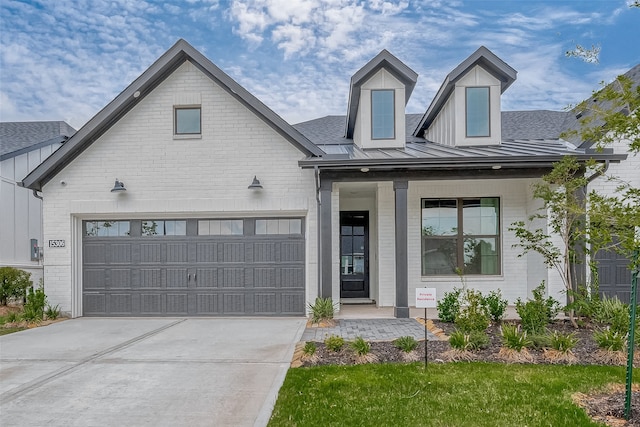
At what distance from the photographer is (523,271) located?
10273 millimetres

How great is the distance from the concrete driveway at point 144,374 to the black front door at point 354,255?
11.7 feet

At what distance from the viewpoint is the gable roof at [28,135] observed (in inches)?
598

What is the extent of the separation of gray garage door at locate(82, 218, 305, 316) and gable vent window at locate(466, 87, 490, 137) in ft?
16.3

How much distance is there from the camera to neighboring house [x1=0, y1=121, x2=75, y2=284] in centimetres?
1462

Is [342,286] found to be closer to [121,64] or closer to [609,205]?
[609,205]

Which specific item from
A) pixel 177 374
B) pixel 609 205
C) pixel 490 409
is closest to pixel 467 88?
pixel 609 205

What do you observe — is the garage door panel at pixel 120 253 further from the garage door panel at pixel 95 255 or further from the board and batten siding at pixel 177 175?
the board and batten siding at pixel 177 175

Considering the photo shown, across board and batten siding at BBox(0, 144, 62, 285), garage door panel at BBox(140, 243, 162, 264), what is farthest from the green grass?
board and batten siding at BBox(0, 144, 62, 285)

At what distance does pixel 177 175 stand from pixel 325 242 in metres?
3.84

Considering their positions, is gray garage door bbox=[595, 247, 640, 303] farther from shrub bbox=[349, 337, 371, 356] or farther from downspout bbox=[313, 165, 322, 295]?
shrub bbox=[349, 337, 371, 356]

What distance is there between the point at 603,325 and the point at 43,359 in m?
9.32

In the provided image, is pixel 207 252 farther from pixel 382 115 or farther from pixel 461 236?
pixel 461 236

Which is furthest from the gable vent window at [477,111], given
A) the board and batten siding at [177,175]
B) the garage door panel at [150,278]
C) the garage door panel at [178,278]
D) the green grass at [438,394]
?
the garage door panel at [150,278]

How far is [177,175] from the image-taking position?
972 centimetres
